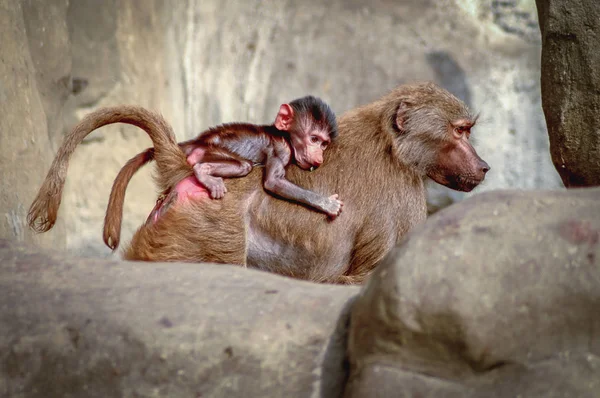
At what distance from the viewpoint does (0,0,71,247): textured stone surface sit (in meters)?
3.97

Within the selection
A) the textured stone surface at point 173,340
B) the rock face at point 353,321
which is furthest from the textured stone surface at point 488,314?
the textured stone surface at point 173,340

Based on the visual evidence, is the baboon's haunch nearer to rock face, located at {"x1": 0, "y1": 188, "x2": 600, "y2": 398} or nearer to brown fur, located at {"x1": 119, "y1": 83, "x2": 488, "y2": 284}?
brown fur, located at {"x1": 119, "y1": 83, "x2": 488, "y2": 284}

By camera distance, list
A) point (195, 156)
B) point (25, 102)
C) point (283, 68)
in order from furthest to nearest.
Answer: point (283, 68) → point (25, 102) → point (195, 156)

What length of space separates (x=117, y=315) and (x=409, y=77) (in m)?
3.80

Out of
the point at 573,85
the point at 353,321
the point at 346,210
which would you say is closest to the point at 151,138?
the point at 346,210

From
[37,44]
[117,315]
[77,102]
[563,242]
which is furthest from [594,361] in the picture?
[77,102]

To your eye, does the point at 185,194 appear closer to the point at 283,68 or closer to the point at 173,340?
the point at 173,340

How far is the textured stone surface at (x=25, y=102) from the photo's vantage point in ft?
13.0

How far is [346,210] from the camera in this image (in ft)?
12.8

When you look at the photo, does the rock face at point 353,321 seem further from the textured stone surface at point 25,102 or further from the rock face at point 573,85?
the rock face at point 573,85

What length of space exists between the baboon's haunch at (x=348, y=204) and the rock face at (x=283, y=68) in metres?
1.63

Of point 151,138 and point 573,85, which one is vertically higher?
point 573,85

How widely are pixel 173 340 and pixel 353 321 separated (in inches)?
20.3

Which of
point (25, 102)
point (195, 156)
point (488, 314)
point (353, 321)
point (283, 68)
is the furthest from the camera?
point (283, 68)
